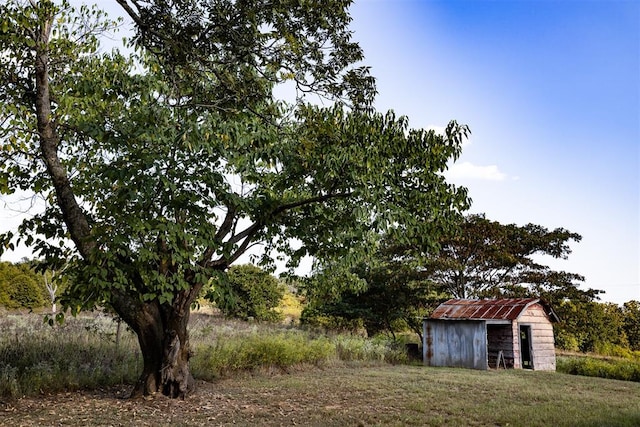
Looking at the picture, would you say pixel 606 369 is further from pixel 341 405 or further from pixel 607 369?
pixel 341 405

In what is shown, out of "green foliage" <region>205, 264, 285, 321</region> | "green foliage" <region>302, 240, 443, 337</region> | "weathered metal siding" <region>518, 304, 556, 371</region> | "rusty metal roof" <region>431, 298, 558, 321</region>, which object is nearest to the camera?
"rusty metal roof" <region>431, 298, 558, 321</region>

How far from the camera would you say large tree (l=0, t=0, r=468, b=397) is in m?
6.09

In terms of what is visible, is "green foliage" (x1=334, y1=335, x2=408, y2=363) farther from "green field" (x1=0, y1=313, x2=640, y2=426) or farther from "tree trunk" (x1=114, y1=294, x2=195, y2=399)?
"tree trunk" (x1=114, y1=294, x2=195, y2=399)

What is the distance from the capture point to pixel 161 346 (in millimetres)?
8359

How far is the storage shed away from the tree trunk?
11892 mm

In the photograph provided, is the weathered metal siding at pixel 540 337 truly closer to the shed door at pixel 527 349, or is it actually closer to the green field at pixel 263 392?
the shed door at pixel 527 349

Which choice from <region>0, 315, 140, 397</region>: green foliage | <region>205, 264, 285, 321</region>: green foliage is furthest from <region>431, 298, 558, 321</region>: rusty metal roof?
<region>0, 315, 140, 397</region>: green foliage

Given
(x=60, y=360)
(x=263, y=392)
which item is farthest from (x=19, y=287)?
(x=263, y=392)

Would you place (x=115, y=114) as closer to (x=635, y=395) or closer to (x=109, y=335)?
(x=109, y=335)

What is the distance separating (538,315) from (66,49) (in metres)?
18.3

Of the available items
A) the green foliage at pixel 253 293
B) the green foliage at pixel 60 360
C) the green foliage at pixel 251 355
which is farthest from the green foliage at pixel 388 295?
the green foliage at pixel 60 360

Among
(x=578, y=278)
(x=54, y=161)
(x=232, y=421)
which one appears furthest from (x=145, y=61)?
(x=578, y=278)

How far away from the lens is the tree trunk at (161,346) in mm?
8195

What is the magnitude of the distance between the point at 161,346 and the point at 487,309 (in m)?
13.5
